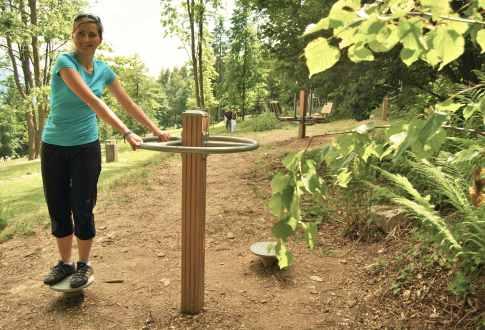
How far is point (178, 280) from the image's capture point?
3396 millimetres

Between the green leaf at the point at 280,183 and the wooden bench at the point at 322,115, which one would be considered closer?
the green leaf at the point at 280,183

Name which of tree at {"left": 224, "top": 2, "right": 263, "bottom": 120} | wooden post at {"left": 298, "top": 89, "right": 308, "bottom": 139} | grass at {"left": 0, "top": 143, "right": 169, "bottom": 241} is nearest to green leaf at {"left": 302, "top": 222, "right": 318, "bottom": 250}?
grass at {"left": 0, "top": 143, "right": 169, "bottom": 241}

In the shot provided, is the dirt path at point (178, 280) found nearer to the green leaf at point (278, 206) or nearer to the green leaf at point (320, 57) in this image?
the green leaf at point (278, 206)

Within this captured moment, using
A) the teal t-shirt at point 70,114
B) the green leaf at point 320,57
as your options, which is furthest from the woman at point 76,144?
the green leaf at point 320,57

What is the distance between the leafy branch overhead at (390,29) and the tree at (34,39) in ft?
46.6

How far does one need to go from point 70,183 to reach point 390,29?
2.47m

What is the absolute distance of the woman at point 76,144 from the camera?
259 cm

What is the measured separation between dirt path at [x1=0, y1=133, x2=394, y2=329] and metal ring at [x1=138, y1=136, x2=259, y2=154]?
1183mm

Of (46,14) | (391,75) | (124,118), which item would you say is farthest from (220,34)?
(391,75)

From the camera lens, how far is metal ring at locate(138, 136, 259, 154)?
85.4 inches

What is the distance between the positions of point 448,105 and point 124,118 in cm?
3829

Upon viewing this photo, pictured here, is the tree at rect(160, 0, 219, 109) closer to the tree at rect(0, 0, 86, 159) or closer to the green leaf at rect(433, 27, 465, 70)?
the tree at rect(0, 0, 86, 159)

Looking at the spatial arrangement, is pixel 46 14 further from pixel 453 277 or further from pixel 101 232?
pixel 453 277

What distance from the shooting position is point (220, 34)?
49.1m
